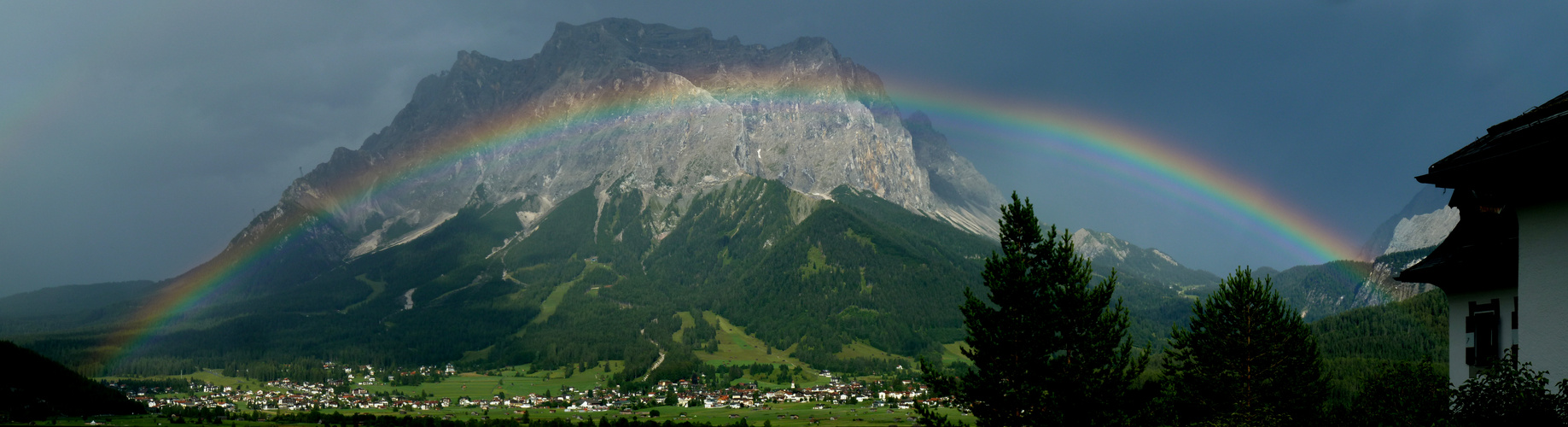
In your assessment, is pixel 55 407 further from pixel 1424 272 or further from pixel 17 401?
pixel 1424 272

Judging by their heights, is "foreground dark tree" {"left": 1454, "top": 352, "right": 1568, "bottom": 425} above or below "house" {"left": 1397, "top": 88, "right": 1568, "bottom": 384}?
below

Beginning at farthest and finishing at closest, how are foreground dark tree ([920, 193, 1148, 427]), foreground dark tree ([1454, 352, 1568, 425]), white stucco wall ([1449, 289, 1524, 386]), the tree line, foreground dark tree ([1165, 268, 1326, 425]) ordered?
foreground dark tree ([1165, 268, 1326, 425]) < foreground dark tree ([920, 193, 1148, 427]) < the tree line < white stucco wall ([1449, 289, 1524, 386]) < foreground dark tree ([1454, 352, 1568, 425])

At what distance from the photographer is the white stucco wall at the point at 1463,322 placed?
680 inches

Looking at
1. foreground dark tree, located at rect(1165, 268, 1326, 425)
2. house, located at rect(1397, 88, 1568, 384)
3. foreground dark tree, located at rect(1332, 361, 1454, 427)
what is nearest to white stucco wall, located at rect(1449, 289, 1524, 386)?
foreground dark tree, located at rect(1332, 361, 1454, 427)

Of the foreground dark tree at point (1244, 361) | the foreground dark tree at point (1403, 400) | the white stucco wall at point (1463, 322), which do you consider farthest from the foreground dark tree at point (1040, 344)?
the white stucco wall at point (1463, 322)

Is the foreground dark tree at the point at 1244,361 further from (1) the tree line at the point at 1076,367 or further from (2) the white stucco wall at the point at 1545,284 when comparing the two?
(2) the white stucco wall at the point at 1545,284

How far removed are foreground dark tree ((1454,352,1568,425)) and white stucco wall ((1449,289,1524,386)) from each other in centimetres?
417

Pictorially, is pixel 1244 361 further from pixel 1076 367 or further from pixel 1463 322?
pixel 1463 322

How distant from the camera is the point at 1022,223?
139ft

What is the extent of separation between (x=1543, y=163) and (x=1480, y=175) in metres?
1.01

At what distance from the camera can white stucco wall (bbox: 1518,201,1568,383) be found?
11.3m

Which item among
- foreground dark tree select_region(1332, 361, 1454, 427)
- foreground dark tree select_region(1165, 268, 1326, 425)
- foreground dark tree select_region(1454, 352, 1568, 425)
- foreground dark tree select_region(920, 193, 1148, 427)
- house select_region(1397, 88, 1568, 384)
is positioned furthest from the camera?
foreground dark tree select_region(1165, 268, 1326, 425)

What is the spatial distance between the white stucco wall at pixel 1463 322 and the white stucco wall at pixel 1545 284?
5.85 m

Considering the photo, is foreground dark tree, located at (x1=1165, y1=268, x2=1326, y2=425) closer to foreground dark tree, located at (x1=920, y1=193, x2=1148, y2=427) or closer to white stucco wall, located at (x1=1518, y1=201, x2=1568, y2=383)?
foreground dark tree, located at (x1=920, y1=193, x2=1148, y2=427)
